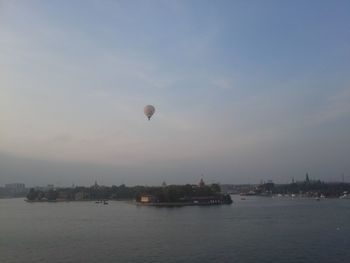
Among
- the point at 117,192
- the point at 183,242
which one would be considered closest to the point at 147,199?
the point at 117,192

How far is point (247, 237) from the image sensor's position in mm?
28062

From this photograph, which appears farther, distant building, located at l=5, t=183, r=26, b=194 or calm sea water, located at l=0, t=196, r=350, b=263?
distant building, located at l=5, t=183, r=26, b=194

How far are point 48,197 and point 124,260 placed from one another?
87.8m

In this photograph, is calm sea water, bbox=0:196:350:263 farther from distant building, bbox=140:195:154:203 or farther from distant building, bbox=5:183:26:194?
distant building, bbox=5:183:26:194

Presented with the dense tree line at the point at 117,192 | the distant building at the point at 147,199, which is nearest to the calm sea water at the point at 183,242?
the distant building at the point at 147,199

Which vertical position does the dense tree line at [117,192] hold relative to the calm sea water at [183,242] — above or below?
above

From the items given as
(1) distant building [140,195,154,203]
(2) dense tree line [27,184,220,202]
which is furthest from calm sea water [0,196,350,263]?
(2) dense tree line [27,184,220,202]

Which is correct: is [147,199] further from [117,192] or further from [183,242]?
[183,242]

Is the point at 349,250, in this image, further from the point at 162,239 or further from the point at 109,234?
the point at 109,234

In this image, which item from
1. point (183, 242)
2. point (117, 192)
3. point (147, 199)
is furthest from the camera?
point (117, 192)

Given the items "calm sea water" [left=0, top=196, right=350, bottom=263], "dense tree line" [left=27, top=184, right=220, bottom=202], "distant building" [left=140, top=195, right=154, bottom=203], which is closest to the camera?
"calm sea water" [left=0, top=196, right=350, bottom=263]

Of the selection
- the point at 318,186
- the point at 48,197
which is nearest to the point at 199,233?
the point at 48,197

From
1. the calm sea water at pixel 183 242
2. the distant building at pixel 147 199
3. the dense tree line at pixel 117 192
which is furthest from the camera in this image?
the dense tree line at pixel 117 192

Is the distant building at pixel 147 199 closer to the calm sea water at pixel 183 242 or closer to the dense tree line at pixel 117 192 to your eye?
the dense tree line at pixel 117 192
